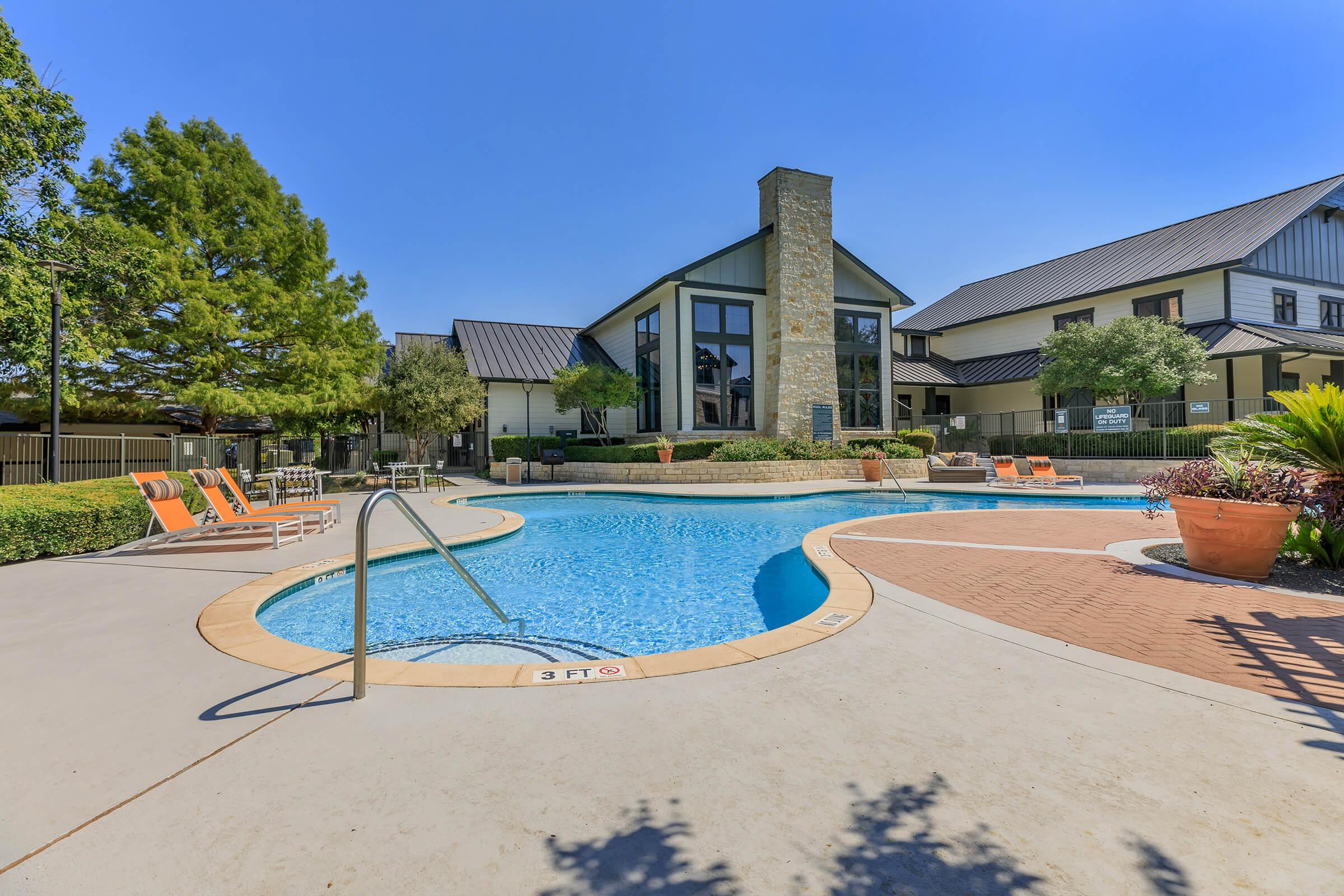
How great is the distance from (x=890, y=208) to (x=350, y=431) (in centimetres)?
2238

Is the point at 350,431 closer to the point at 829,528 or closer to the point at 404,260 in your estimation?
the point at 404,260

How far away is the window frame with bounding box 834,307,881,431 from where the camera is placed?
72.6ft

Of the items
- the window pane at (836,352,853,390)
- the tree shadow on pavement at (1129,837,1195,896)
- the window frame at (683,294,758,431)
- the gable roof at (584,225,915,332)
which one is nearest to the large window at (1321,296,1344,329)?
the gable roof at (584,225,915,332)

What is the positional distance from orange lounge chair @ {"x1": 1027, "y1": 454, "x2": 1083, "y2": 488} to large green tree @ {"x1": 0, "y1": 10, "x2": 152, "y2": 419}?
22448 mm

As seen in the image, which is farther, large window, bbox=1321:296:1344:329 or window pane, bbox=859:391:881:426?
window pane, bbox=859:391:881:426

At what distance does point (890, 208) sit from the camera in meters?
19.3

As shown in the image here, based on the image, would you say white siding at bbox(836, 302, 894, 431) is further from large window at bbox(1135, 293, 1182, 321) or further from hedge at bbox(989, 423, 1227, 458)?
large window at bbox(1135, 293, 1182, 321)

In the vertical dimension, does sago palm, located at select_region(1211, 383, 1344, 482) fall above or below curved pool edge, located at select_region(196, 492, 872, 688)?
above

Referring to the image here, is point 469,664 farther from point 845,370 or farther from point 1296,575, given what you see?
point 845,370

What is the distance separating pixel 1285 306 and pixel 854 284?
15.8 m

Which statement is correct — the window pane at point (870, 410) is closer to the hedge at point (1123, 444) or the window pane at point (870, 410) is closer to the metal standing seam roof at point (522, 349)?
the hedge at point (1123, 444)

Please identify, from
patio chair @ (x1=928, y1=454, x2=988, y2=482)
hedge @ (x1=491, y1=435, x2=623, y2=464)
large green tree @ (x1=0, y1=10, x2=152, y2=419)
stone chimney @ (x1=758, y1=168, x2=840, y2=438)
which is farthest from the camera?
hedge @ (x1=491, y1=435, x2=623, y2=464)

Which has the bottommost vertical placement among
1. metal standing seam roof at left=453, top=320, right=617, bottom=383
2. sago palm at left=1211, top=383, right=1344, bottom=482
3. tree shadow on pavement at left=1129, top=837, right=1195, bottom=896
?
tree shadow on pavement at left=1129, top=837, right=1195, bottom=896

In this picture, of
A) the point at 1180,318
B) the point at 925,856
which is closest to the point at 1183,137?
the point at 1180,318
